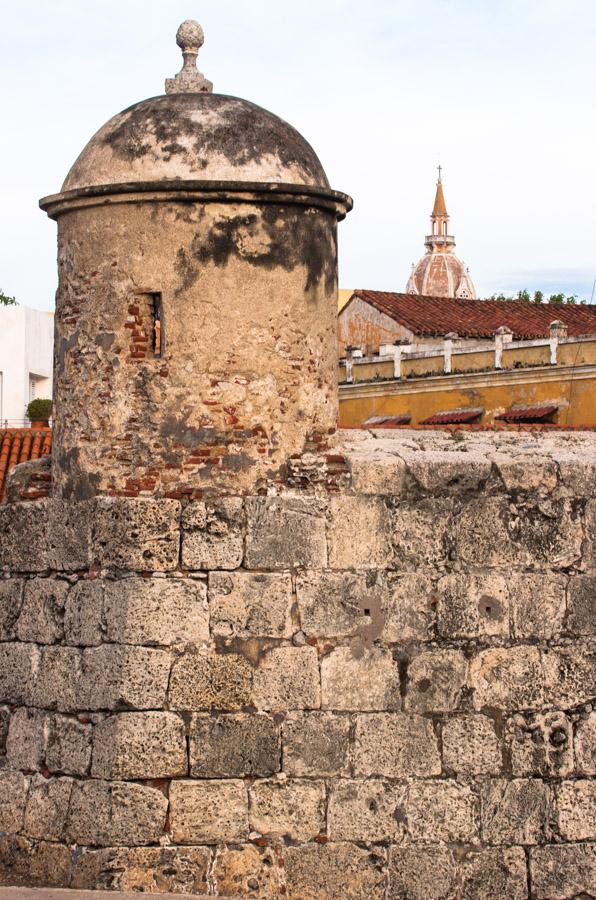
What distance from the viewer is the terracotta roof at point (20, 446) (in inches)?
927

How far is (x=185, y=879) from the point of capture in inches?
279

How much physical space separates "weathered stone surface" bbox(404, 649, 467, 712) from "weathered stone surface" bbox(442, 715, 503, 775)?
0.10 m

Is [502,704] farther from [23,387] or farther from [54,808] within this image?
[23,387]

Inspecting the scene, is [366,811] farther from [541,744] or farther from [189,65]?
[189,65]

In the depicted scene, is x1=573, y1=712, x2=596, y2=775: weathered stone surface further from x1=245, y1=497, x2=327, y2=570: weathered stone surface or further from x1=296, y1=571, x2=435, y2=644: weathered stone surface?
x1=245, y1=497, x2=327, y2=570: weathered stone surface

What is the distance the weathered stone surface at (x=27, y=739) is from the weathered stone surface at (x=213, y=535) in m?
1.13

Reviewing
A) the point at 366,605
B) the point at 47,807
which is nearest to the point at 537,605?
→ the point at 366,605

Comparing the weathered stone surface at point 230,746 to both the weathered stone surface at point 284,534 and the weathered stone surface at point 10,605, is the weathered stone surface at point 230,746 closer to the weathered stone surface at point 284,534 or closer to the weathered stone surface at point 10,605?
the weathered stone surface at point 284,534

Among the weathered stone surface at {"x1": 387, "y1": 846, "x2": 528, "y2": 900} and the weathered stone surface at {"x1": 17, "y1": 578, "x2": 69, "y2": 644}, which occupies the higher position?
the weathered stone surface at {"x1": 17, "y1": 578, "x2": 69, "y2": 644}

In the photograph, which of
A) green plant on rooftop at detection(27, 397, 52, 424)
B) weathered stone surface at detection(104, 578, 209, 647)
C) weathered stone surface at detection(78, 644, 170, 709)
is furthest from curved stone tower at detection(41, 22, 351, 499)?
green plant on rooftop at detection(27, 397, 52, 424)

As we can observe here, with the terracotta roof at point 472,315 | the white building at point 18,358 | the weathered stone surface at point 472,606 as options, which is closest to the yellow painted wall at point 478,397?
the terracotta roof at point 472,315

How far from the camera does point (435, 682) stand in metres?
7.27

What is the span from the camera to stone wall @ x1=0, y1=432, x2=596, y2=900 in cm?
709

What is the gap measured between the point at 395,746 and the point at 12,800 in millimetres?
1940
